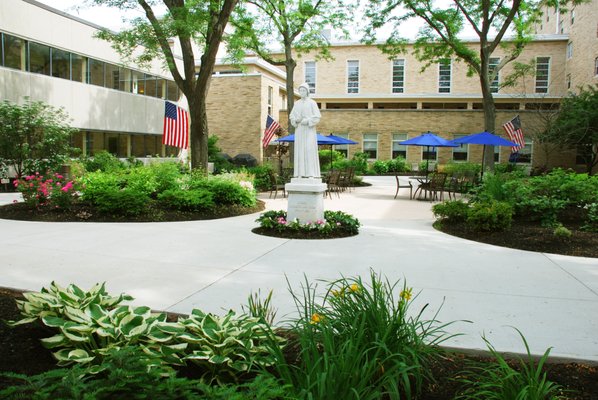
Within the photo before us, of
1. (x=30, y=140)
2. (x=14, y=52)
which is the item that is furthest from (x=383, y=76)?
(x=30, y=140)

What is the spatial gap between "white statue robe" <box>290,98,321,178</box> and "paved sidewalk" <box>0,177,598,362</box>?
1.84 meters

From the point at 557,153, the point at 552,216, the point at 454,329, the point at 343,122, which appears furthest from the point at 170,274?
the point at 557,153

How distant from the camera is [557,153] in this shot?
114 ft

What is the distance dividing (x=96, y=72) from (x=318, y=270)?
22.9 m

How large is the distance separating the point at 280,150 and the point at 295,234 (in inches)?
822

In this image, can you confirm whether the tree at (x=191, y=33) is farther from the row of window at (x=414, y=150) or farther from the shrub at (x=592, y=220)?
the row of window at (x=414, y=150)

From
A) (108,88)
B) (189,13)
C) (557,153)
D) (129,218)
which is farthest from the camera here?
(557,153)

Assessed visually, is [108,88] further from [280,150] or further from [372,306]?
[372,306]

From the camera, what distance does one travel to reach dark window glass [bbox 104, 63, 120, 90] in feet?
84.8

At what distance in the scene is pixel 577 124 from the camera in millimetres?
26469

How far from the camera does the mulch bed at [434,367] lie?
3080 mm

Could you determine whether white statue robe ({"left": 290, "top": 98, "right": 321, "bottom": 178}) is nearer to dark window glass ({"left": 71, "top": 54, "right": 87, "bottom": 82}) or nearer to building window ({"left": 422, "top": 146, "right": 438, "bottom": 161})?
dark window glass ({"left": 71, "top": 54, "right": 87, "bottom": 82})

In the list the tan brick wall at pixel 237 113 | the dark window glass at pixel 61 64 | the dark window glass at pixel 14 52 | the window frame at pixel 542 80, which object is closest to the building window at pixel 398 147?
the tan brick wall at pixel 237 113

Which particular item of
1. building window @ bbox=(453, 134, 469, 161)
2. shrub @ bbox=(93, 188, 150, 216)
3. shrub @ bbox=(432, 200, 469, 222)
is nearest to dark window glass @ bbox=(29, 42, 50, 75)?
shrub @ bbox=(93, 188, 150, 216)
